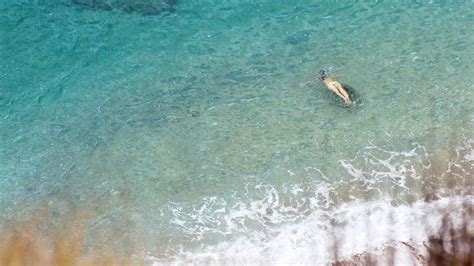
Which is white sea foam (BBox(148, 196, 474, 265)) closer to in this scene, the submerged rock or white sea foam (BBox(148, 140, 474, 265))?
white sea foam (BBox(148, 140, 474, 265))

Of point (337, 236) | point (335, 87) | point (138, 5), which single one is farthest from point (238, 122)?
point (138, 5)

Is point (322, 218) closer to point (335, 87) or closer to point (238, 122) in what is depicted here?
point (238, 122)

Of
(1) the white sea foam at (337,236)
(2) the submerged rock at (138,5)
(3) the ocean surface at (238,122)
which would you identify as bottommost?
(1) the white sea foam at (337,236)

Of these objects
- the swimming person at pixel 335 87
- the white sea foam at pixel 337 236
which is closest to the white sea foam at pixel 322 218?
the white sea foam at pixel 337 236

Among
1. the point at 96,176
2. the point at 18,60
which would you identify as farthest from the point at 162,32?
the point at 96,176

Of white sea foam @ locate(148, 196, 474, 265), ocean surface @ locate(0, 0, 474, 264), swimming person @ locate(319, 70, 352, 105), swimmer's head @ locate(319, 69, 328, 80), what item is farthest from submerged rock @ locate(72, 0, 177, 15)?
white sea foam @ locate(148, 196, 474, 265)

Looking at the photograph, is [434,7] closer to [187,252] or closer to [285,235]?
[285,235]

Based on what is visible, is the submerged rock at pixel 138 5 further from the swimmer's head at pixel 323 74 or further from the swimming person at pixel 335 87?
the swimming person at pixel 335 87
